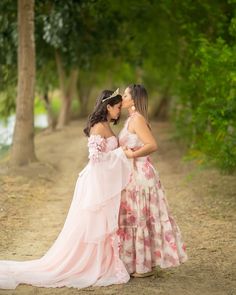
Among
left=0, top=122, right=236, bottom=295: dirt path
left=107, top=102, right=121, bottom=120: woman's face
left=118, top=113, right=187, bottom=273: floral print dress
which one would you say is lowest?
left=0, top=122, right=236, bottom=295: dirt path

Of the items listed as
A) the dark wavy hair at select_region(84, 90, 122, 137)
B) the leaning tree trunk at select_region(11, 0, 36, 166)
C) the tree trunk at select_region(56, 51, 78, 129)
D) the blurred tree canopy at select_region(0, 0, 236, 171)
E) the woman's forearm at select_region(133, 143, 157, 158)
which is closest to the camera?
the woman's forearm at select_region(133, 143, 157, 158)

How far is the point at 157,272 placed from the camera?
271 inches

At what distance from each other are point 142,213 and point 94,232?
21.1 inches

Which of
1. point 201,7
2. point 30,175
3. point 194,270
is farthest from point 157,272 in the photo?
point 201,7

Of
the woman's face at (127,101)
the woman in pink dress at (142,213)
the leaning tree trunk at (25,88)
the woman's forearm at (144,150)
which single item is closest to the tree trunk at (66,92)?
the leaning tree trunk at (25,88)

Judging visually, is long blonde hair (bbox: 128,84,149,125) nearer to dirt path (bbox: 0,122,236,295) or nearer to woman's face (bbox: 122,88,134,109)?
woman's face (bbox: 122,88,134,109)

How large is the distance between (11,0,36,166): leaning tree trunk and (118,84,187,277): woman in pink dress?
8.10m

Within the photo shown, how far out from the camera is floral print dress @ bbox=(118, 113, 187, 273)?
6.48 metres

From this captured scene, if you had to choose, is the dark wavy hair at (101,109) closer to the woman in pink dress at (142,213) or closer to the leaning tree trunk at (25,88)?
the woman in pink dress at (142,213)

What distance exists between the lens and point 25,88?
568 inches

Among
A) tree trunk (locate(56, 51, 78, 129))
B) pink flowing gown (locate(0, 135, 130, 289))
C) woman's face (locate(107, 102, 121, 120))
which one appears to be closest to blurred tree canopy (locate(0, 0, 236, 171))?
tree trunk (locate(56, 51, 78, 129))

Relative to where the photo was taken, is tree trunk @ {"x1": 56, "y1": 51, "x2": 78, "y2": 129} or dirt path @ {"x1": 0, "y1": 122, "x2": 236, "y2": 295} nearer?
dirt path @ {"x1": 0, "y1": 122, "x2": 236, "y2": 295}

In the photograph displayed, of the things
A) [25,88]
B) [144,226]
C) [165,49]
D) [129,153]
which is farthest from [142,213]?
[165,49]

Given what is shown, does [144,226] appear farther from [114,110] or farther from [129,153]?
[114,110]
